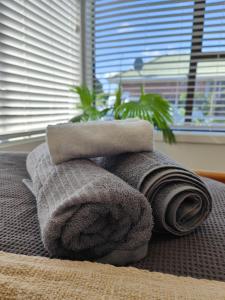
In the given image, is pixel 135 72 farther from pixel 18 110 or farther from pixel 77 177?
pixel 77 177

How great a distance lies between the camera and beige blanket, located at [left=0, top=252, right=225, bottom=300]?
9.9 inches

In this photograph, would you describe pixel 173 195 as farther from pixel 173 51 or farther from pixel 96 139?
pixel 173 51

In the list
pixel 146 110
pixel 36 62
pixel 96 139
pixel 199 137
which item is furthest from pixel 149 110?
pixel 96 139

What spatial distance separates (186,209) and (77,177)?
217mm

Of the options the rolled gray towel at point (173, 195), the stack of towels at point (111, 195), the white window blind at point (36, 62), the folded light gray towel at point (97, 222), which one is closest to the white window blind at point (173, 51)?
the white window blind at point (36, 62)

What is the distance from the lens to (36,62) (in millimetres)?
1494

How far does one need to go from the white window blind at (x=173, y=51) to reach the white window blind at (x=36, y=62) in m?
0.33

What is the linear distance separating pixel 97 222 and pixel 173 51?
1746mm

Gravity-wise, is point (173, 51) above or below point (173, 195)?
above

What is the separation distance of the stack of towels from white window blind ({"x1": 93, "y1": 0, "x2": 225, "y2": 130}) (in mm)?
1375

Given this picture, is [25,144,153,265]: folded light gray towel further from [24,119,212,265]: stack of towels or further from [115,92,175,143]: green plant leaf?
[115,92,175,143]: green plant leaf

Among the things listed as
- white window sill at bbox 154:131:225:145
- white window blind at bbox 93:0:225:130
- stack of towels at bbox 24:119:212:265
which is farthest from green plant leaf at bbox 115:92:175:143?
stack of towels at bbox 24:119:212:265

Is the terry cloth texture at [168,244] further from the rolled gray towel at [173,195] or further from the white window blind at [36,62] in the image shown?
the white window blind at [36,62]

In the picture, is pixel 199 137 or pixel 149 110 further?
pixel 199 137
